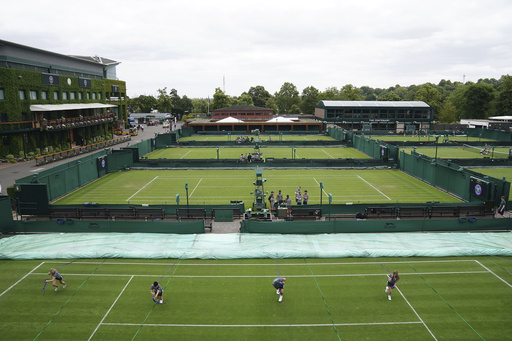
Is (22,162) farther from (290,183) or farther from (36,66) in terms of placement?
(290,183)

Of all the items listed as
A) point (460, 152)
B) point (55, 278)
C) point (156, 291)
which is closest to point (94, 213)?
point (55, 278)

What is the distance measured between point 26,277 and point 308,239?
15.4 meters

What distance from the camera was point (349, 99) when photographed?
13862 cm

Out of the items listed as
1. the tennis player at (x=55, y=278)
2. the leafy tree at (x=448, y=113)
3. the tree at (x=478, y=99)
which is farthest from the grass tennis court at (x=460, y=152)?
the leafy tree at (x=448, y=113)

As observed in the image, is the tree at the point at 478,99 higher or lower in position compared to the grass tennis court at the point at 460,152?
higher

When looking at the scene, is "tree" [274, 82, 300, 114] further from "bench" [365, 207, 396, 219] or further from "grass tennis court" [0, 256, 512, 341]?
"grass tennis court" [0, 256, 512, 341]

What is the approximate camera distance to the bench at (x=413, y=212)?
25.2m

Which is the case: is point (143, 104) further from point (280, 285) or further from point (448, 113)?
point (280, 285)

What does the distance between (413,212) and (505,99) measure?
96.1 metres

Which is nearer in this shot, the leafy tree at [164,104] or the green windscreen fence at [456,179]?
the green windscreen fence at [456,179]

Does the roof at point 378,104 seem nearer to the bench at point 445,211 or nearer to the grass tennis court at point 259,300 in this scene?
the bench at point 445,211

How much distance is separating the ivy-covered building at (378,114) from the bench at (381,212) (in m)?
75.4

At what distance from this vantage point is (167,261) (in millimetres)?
20047

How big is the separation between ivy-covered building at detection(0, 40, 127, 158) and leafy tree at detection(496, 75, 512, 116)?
335 feet
